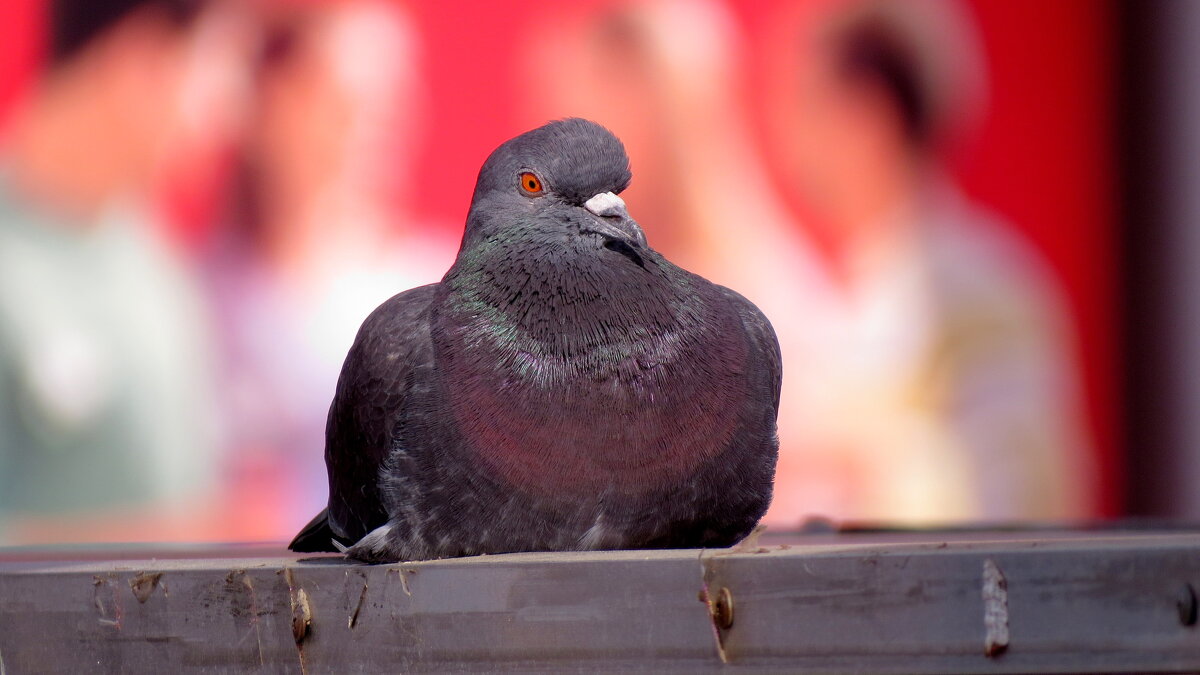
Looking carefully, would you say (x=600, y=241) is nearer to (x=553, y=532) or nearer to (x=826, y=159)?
(x=553, y=532)

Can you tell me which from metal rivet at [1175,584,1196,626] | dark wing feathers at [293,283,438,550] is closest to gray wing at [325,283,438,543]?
dark wing feathers at [293,283,438,550]

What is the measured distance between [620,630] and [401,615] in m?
0.51

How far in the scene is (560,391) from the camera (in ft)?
11.1

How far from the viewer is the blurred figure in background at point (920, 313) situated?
7379 mm

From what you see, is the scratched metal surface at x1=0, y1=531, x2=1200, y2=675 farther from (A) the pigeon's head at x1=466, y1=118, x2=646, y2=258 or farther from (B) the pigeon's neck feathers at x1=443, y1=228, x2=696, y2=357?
(A) the pigeon's head at x1=466, y1=118, x2=646, y2=258

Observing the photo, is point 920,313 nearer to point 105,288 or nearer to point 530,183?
point 530,183

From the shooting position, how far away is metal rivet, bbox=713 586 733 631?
101 inches

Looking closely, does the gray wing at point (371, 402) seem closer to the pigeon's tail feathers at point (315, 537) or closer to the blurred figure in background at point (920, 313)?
the pigeon's tail feathers at point (315, 537)

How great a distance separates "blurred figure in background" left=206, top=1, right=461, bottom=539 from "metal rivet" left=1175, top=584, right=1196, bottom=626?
5.50 meters

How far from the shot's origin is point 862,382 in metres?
7.37

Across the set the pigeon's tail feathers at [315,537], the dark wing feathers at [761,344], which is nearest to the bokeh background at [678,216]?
the pigeon's tail feathers at [315,537]

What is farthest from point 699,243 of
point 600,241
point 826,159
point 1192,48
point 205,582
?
point 205,582

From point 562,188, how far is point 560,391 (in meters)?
0.64

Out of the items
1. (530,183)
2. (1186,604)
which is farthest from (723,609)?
(530,183)
